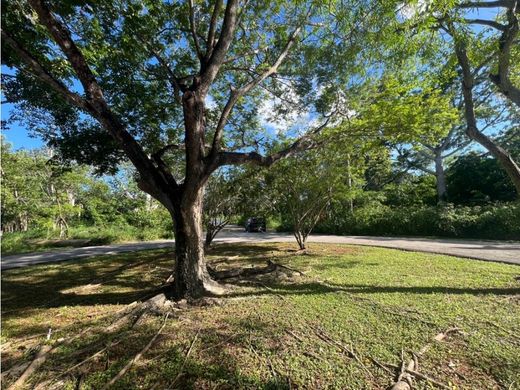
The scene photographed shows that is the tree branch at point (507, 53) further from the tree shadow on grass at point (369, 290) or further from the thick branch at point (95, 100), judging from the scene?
the thick branch at point (95, 100)

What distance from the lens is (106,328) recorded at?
362 centimetres

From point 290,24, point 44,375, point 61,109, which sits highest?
point 290,24

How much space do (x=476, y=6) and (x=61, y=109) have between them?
25.8ft

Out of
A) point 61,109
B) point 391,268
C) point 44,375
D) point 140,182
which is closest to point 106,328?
point 44,375

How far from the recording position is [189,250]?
4562 millimetres

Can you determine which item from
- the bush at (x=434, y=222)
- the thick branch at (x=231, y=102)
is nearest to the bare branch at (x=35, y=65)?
the thick branch at (x=231, y=102)

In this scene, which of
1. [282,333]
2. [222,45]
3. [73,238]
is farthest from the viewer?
[73,238]

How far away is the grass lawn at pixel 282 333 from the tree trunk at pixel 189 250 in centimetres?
Result: 43

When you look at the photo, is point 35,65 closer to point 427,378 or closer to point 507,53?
point 427,378

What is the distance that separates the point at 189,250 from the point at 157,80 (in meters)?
4.25

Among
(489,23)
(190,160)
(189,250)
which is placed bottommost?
(189,250)

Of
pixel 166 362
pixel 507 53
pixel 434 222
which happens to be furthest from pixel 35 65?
pixel 434 222

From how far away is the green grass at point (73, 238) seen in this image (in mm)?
13692

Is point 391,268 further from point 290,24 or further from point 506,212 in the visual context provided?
point 506,212
